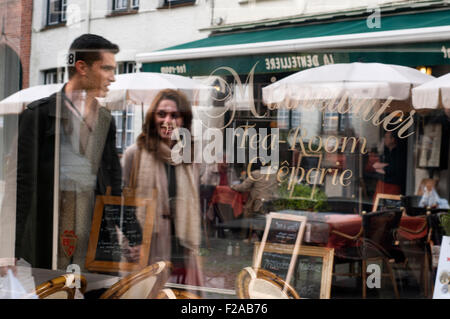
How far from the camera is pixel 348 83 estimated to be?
3.47 m

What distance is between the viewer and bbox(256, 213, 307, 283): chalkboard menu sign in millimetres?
3695

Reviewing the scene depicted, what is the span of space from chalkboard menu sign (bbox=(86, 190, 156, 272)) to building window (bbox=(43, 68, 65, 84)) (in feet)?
2.92

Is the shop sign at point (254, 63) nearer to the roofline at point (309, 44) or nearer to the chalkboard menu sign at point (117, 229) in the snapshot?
the roofline at point (309, 44)

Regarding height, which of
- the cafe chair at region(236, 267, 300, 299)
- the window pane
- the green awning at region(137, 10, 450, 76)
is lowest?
the cafe chair at region(236, 267, 300, 299)

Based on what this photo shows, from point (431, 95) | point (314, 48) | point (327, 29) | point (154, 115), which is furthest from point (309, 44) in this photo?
point (154, 115)

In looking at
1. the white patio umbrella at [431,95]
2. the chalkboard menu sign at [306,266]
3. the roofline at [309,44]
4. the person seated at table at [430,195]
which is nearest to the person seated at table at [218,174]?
the chalkboard menu sign at [306,266]

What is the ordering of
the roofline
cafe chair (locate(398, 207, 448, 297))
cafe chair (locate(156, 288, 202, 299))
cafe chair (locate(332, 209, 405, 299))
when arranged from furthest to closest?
cafe chair (locate(398, 207, 448, 297)), cafe chair (locate(332, 209, 405, 299)), cafe chair (locate(156, 288, 202, 299)), the roofline

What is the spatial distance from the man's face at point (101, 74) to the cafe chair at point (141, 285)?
4.22ft

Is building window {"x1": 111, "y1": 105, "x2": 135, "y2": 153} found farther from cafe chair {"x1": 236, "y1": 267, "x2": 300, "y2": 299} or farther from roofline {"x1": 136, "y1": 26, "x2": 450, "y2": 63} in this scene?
cafe chair {"x1": 236, "y1": 267, "x2": 300, "y2": 299}

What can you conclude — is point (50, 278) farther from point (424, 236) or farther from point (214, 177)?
point (424, 236)

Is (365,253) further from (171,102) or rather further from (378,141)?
(171,102)

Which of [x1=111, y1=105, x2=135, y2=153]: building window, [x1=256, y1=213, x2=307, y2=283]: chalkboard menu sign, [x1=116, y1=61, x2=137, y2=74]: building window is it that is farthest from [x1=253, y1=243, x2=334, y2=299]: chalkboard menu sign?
[x1=116, y1=61, x2=137, y2=74]: building window

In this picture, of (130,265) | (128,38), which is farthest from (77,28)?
(130,265)

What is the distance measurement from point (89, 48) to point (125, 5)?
15.5 inches
